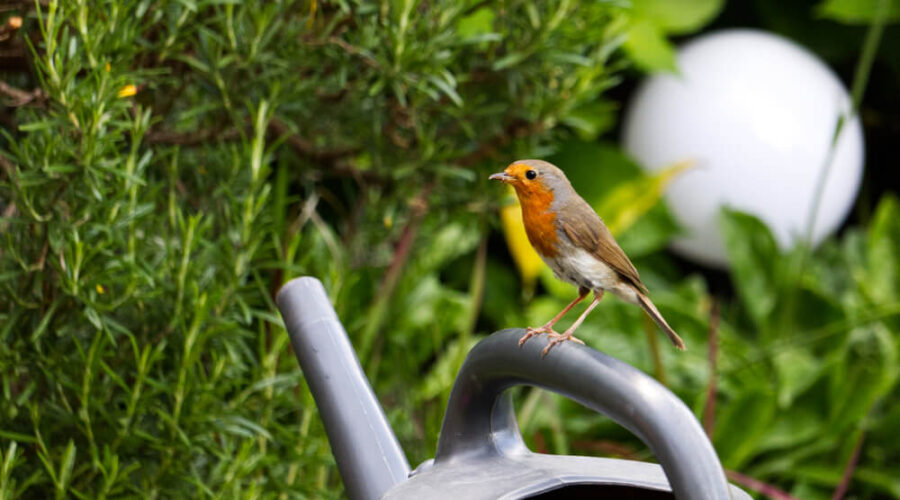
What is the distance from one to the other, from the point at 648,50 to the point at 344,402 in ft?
5.04

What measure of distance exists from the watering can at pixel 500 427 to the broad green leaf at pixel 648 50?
1449 mm

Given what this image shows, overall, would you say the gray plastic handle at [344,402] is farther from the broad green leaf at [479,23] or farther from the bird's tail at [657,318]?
the broad green leaf at [479,23]

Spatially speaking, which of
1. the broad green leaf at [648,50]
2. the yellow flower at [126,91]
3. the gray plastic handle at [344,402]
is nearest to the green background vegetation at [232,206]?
the yellow flower at [126,91]

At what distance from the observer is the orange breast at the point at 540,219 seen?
660 mm

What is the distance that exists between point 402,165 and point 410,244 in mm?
322

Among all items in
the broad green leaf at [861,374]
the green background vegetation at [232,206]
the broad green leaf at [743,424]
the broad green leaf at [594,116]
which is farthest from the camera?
the broad green leaf at [594,116]

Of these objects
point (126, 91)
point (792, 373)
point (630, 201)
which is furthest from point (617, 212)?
point (126, 91)

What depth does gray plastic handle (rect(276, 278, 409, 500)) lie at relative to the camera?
60cm

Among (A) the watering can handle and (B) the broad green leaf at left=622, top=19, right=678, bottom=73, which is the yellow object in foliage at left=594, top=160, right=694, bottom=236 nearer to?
(B) the broad green leaf at left=622, top=19, right=678, bottom=73

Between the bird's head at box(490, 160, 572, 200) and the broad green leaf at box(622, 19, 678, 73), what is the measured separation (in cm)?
137

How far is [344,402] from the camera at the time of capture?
618mm

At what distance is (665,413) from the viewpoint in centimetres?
45

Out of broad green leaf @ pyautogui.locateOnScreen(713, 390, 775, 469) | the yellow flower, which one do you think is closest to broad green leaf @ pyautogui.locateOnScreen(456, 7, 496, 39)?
the yellow flower

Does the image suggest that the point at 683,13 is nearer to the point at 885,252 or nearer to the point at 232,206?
the point at 885,252
